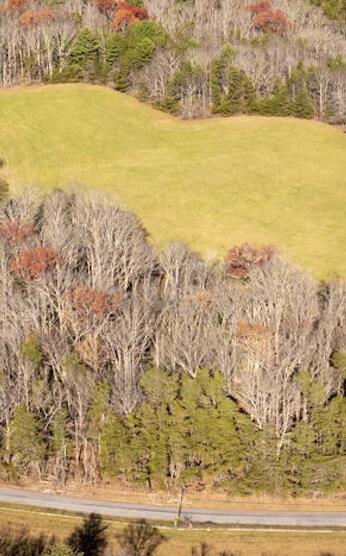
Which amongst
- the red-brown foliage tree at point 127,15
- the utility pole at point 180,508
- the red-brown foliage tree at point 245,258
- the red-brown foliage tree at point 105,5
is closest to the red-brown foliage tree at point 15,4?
the red-brown foliage tree at point 105,5

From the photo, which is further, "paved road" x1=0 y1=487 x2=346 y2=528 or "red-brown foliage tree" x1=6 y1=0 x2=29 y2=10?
"red-brown foliage tree" x1=6 y1=0 x2=29 y2=10

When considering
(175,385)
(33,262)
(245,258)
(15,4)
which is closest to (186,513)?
(175,385)

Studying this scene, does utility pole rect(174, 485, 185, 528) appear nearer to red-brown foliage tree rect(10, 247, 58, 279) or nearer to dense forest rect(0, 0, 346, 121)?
red-brown foliage tree rect(10, 247, 58, 279)

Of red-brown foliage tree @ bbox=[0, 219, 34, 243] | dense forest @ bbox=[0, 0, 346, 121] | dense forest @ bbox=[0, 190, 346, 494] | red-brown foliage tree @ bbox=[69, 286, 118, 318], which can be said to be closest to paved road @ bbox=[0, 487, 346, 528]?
dense forest @ bbox=[0, 190, 346, 494]

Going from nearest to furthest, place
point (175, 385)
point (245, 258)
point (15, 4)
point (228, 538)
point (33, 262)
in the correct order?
point (228, 538) → point (175, 385) → point (33, 262) → point (245, 258) → point (15, 4)

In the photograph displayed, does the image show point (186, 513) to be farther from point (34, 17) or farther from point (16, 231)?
point (34, 17)

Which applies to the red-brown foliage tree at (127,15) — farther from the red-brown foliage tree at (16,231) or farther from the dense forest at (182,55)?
the red-brown foliage tree at (16,231)
